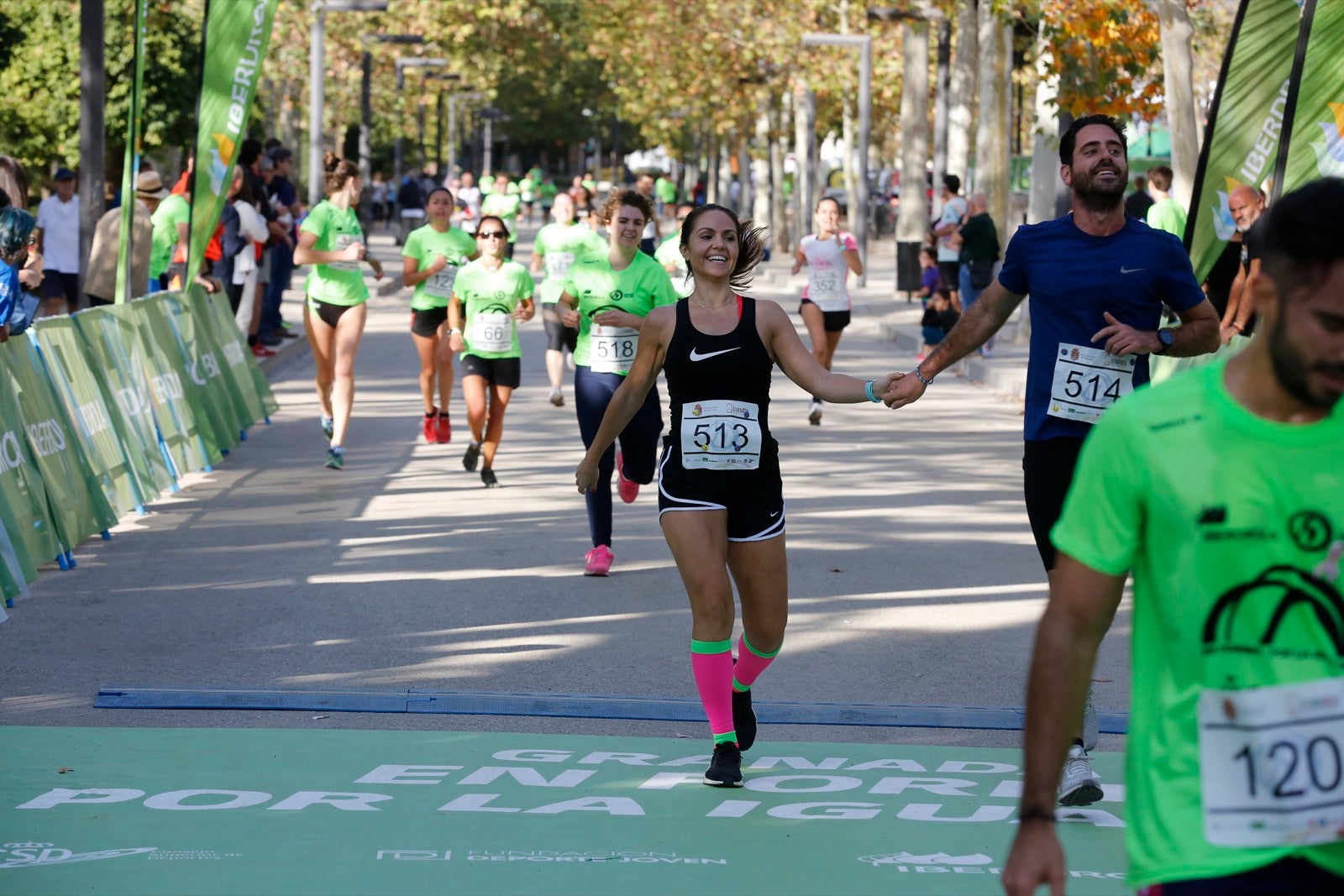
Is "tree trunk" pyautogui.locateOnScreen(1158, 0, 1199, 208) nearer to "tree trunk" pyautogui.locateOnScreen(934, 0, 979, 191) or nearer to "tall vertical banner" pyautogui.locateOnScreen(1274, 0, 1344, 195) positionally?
"tall vertical banner" pyautogui.locateOnScreen(1274, 0, 1344, 195)

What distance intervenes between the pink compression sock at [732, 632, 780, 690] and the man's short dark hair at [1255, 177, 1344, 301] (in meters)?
3.80

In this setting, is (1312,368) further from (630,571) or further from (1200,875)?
(630,571)

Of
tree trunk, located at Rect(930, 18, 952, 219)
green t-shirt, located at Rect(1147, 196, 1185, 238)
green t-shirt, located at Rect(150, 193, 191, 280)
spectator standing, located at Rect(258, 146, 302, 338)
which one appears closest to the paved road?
green t-shirt, located at Rect(150, 193, 191, 280)

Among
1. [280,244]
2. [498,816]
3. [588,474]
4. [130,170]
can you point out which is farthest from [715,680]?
[280,244]

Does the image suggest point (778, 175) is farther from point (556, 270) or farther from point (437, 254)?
point (437, 254)

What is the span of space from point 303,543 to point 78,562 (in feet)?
4.07

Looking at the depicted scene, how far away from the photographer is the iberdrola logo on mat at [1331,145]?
377 inches

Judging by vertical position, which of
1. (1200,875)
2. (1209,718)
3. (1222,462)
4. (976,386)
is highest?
(1222,462)

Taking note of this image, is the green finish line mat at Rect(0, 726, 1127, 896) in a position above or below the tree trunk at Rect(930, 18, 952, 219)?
below

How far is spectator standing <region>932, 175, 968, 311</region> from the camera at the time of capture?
79.7 feet

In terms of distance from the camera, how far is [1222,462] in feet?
9.36

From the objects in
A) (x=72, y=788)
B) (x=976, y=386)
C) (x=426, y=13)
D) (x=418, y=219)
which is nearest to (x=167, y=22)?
(x=418, y=219)

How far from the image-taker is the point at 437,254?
14.6 m

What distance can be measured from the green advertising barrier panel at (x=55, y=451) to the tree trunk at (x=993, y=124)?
Result: 20.0 meters
